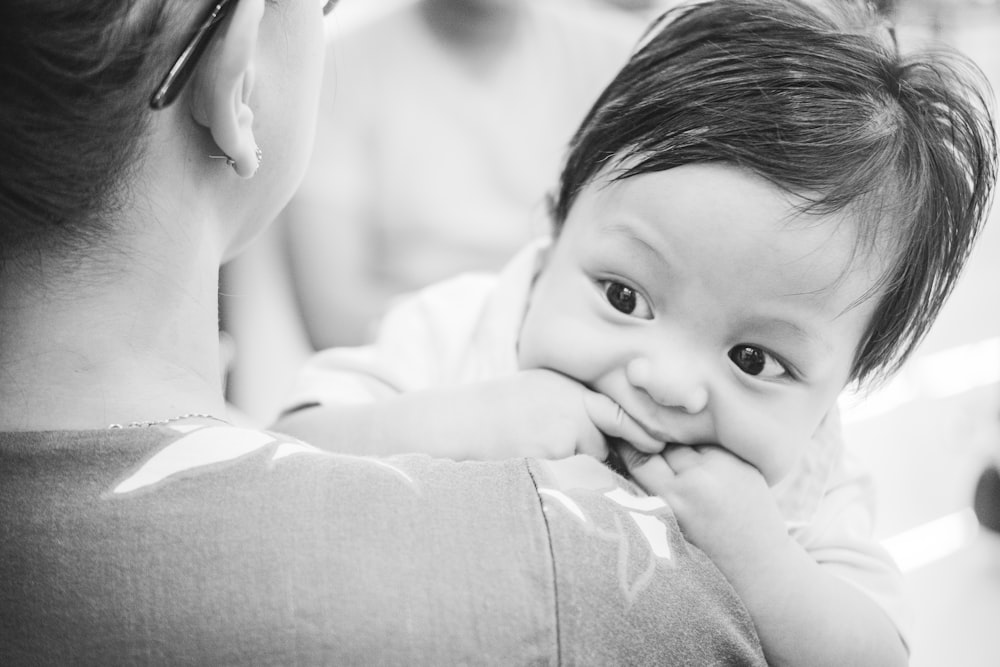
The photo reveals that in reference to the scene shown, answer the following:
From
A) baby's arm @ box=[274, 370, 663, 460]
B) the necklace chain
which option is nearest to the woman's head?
the necklace chain

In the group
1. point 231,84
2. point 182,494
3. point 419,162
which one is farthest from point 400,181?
point 182,494

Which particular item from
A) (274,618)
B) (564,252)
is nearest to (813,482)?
(564,252)

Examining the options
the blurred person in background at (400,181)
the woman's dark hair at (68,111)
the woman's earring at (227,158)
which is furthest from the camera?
the blurred person in background at (400,181)

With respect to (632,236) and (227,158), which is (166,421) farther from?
(632,236)

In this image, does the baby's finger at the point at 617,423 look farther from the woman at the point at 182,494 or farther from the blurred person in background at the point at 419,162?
the blurred person in background at the point at 419,162

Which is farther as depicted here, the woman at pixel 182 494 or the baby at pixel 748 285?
the baby at pixel 748 285

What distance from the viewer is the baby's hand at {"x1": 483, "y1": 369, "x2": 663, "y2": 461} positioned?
2.64 feet

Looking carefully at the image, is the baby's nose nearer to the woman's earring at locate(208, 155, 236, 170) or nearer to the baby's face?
the baby's face

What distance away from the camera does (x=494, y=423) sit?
0.83 m

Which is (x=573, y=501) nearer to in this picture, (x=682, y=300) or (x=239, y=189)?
(x=682, y=300)

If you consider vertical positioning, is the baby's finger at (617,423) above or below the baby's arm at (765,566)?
above

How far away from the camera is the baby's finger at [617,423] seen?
808mm

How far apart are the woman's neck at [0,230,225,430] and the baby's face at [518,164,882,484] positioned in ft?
1.20

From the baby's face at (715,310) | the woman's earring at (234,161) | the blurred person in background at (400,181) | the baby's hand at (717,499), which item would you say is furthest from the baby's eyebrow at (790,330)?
the blurred person in background at (400,181)
